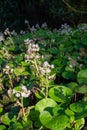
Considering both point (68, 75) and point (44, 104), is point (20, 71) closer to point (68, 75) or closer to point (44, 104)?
point (68, 75)

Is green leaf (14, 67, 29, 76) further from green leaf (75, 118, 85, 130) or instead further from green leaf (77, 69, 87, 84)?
green leaf (75, 118, 85, 130)

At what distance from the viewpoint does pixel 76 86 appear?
2391mm

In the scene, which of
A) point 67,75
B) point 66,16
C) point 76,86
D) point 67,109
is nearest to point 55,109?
point 67,109

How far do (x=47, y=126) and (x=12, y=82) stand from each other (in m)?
0.70

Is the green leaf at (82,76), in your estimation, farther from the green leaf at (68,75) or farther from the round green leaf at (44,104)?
the round green leaf at (44,104)

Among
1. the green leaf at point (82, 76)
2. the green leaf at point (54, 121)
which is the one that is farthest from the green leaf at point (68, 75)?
the green leaf at point (54, 121)

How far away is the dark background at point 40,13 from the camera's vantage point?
7.32 meters

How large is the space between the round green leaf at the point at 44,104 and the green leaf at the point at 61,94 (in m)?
0.05

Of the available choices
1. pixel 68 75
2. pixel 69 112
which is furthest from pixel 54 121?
pixel 68 75

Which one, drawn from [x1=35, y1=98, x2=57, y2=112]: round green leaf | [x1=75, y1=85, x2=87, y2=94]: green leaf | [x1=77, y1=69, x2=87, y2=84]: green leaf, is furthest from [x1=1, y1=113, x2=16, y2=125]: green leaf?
[x1=77, y1=69, x2=87, y2=84]: green leaf

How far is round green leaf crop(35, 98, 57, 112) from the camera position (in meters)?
2.26

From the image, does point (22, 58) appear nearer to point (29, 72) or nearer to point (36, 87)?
point (29, 72)

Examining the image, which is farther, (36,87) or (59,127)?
(36,87)

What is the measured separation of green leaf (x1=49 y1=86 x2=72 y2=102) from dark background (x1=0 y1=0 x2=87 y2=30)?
4.41 meters
